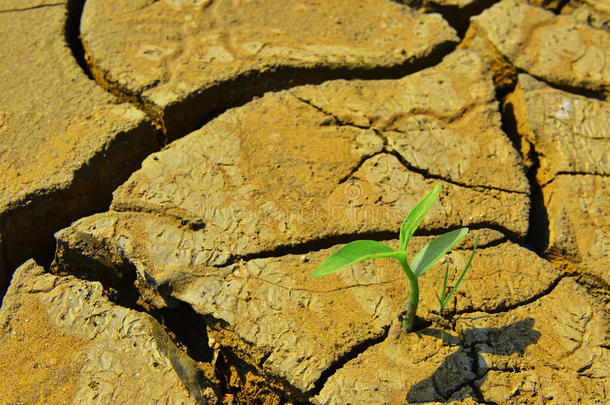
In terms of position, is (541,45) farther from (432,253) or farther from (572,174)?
(432,253)

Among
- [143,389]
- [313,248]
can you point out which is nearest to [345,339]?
[313,248]

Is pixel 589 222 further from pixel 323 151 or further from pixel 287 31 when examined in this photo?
pixel 287 31

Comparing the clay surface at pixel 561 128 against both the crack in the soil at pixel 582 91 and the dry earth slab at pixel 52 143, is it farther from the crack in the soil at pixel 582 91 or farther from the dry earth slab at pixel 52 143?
the dry earth slab at pixel 52 143

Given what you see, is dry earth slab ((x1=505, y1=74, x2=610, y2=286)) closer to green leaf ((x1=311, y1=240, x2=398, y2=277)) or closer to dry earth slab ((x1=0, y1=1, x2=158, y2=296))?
green leaf ((x1=311, y1=240, x2=398, y2=277))

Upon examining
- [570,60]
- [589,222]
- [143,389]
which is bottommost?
[143,389]

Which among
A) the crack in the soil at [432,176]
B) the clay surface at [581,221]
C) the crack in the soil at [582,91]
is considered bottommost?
the clay surface at [581,221]

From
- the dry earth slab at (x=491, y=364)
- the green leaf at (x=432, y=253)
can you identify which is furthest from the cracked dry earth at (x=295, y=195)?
the green leaf at (x=432, y=253)
